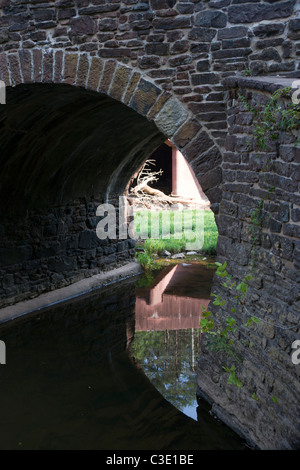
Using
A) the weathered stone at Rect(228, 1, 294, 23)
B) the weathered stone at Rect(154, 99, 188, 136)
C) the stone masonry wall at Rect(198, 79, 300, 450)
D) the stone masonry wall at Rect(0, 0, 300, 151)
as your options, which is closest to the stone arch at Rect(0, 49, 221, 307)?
the weathered stone at Rect(154, 99, 188, 136)

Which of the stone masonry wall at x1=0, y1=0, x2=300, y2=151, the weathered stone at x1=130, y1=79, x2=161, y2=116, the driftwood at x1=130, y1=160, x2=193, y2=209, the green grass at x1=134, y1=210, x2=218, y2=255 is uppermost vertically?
the stone masonry wall at x1=0, y1=0, x2=300, y2=151

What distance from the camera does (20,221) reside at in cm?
817

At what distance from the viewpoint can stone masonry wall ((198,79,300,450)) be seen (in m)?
3.94

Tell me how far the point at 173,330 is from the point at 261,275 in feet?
11.0

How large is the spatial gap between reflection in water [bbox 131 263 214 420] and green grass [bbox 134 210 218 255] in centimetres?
133

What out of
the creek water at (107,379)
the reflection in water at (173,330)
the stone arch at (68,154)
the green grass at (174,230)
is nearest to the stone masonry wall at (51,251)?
the stone arch at (68,154)

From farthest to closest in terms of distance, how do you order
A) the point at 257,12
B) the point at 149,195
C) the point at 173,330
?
the point at 149,195
the point at 173,330
the point at 257,12

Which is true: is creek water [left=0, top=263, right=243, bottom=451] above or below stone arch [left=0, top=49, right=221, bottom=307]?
below

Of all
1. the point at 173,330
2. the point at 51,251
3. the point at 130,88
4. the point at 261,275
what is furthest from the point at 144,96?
the point at 51,251

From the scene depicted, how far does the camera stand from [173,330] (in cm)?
754

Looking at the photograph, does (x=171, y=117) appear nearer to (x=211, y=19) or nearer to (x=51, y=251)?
(x=211, y=19)

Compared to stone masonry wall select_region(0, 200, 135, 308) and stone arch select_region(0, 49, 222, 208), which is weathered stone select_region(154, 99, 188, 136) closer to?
stone arch select_region(0, 49, 222, 208)
